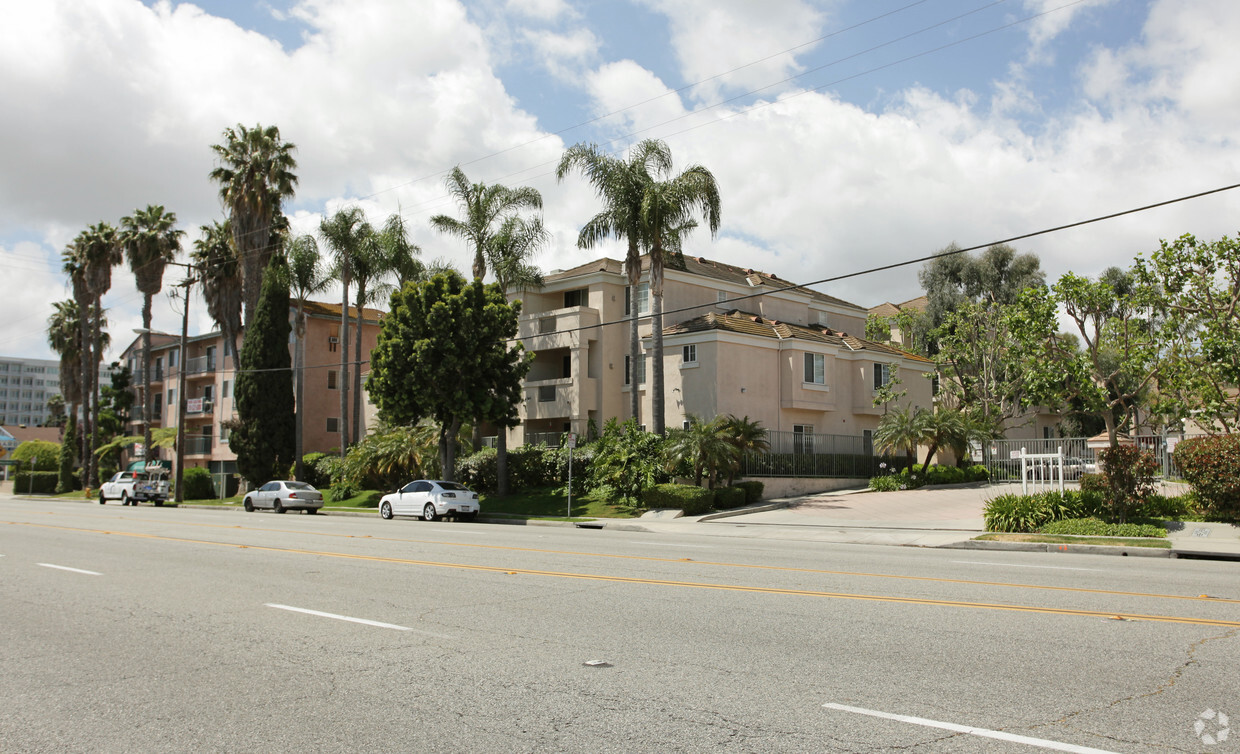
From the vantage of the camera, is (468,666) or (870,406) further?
(870,406)

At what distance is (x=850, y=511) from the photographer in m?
29.0

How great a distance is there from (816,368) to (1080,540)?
21.9 m

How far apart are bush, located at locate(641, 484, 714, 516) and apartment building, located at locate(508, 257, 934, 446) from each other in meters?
6.65

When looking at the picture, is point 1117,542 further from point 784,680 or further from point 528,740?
point 528,740

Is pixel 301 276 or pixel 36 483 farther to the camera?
pixel 36 483

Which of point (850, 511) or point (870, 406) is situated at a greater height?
point (870, 406)

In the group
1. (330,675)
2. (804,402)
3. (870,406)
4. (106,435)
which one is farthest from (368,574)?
(106,435)

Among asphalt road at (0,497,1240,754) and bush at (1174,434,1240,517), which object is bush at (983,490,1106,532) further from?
asphalt road at (0,497,1240,754)

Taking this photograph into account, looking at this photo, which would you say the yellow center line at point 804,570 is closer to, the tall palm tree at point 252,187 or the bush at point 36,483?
the tall palm tree at point 252,187

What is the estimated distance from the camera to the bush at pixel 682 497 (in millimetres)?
29266

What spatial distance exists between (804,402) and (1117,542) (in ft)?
71.0

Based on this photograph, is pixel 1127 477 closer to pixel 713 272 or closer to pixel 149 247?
pixel 713 272

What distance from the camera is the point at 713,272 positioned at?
4441cm

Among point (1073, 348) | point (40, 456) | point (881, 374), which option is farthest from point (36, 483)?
point (1073, 348)
